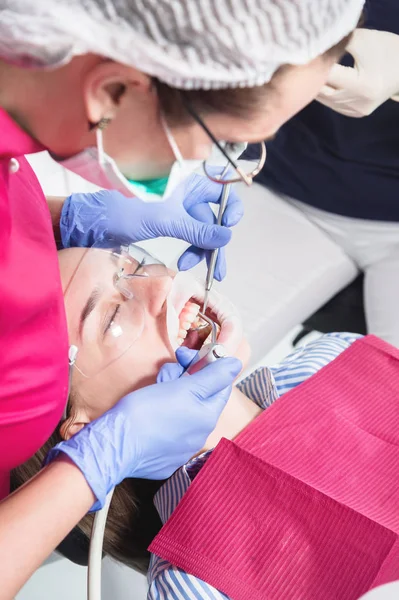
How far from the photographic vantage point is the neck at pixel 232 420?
135cm

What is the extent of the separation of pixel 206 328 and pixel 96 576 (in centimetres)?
52

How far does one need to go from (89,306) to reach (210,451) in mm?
385

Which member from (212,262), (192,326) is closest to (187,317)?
(192,326)

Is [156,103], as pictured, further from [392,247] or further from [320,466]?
[392,247]

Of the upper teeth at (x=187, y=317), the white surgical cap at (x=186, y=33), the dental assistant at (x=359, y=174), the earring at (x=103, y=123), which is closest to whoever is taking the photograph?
the white surgical cap at (x=186, y=33)

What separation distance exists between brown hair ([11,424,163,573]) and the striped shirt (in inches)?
2.6

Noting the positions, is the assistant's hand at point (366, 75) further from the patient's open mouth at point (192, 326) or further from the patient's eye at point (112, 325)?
the patient's eye at point (112, 325)

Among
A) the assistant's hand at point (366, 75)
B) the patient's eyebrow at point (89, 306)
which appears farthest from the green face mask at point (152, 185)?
the assistant's hand at point (366, 75)

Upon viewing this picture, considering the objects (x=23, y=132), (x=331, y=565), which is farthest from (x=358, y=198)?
(x=23, y=132)

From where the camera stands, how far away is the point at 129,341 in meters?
1.26

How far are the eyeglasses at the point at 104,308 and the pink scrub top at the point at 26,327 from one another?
77mm

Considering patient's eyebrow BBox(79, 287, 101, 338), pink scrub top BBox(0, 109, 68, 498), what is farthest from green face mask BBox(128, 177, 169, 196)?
patient's eyebrow BBox(79, 287, 101, 338)

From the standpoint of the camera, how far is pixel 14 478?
4.46 ft

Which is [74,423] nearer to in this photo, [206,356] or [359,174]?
[206,356]
